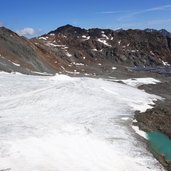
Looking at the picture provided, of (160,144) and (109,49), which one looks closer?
(160,144)

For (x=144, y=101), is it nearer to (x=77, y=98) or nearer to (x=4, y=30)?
(x=77, y=98)

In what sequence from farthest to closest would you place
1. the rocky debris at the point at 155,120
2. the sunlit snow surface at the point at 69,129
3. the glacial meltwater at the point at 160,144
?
the rocky debris at the point at 155,120, the glacial meltwater at the point at 160,144, the sunlit snow surface at the point at 69,129

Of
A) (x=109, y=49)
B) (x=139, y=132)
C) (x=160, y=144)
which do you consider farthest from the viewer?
(x=109, y=49)

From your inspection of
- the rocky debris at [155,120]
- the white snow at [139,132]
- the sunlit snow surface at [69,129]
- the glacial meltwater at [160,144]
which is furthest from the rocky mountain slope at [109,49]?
the glacial meltwater at [160,144]

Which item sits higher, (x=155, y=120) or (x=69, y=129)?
(x=69, y=129)

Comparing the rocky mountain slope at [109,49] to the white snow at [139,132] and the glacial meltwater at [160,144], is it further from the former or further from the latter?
the glacial meltwater at [160,144]

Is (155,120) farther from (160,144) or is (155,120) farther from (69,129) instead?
(69,129)

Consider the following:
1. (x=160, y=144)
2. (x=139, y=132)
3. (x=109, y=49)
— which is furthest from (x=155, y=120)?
(x=109, y=49)

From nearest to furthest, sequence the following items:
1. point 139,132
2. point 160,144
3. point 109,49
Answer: point 160,144, point 139,132, point 109,49

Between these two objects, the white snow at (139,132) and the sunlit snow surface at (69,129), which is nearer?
the sunlit snow surface at (69,129)
